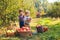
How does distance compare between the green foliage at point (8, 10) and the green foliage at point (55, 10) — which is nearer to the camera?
the green foliage at point (8, 10)

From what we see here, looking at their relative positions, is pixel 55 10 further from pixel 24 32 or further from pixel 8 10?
pixel 24 32

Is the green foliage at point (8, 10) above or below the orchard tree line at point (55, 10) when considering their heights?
above

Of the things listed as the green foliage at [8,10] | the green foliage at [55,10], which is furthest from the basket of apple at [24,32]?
the green foliage at [55,10]

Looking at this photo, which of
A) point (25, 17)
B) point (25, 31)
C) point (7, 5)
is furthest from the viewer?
point (7, 5)

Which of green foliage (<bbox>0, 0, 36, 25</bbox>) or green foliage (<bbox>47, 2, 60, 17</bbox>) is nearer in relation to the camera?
green foliage (<bbox>0, 0, 36, 25</bbox>)

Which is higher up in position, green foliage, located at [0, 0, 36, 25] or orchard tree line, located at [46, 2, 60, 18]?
green foliage, located at [0, 0, 36, 25]

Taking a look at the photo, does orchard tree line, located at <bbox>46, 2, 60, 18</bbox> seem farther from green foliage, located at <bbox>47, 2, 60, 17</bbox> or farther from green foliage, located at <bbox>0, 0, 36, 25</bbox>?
green foliage, located at <bbox>0, 0, 36, 25</bbox>

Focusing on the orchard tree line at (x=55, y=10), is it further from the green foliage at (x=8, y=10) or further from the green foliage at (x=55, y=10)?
the green foliage at (x=8, y=10)

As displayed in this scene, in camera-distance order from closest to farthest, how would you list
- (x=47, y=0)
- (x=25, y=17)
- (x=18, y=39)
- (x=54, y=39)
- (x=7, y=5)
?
(x=54, y=39) → (x=18, y=39) → (x=25, y=17) → (x=7, y=5) → (x=47, y=0)

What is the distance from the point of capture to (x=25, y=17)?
516 inches

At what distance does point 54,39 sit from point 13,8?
5.05m

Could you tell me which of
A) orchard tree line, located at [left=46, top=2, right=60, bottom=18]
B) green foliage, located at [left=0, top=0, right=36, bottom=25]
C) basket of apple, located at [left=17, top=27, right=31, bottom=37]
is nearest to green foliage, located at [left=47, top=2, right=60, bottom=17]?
orchard tree line, located at [left=46, top=2, right=60, bottom=18]

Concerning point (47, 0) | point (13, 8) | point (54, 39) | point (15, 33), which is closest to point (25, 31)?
point (15, 33)

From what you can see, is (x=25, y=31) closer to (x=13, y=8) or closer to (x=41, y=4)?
(x=13, y=8)
